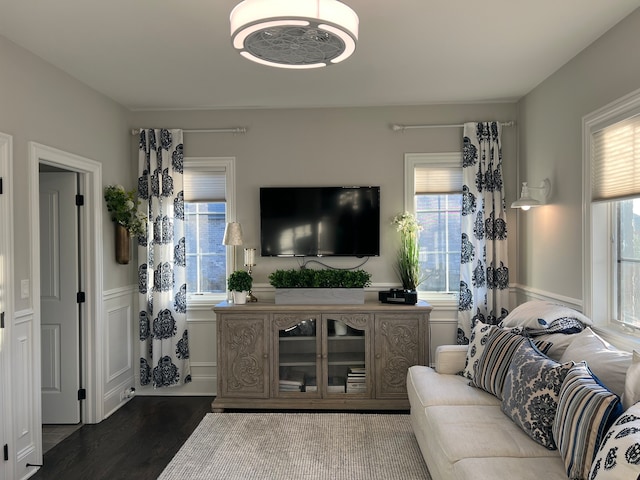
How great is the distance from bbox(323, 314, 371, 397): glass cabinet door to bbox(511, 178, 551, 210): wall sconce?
153cm

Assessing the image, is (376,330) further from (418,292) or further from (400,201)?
(400,201)

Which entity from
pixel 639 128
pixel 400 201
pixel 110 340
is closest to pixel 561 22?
pixel 639 128

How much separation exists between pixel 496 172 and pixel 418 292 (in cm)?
133

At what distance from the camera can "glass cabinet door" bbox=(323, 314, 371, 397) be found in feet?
12.6

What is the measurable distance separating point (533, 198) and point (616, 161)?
1035mm

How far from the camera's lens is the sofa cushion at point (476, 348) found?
295 cm

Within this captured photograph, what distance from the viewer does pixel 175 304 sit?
4219 millimetres

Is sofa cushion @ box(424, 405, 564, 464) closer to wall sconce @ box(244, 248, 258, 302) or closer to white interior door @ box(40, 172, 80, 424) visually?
wall sconce @ box(244, 248, 258, 302)

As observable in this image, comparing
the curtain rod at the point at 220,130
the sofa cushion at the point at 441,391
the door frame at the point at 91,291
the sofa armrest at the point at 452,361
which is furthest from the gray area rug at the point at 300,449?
the curtain rod at the point at 220,130

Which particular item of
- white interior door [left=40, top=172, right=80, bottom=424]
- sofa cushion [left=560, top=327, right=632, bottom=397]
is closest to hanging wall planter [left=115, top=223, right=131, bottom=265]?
white interior door [left=40, top=172, right=80, bottom=424]

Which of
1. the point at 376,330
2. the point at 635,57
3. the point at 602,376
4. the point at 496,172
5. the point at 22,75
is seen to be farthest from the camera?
the point at 496,172

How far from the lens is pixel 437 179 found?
14.0 ft

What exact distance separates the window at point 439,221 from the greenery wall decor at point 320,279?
729 mm

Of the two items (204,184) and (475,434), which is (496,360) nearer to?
(475,434)
